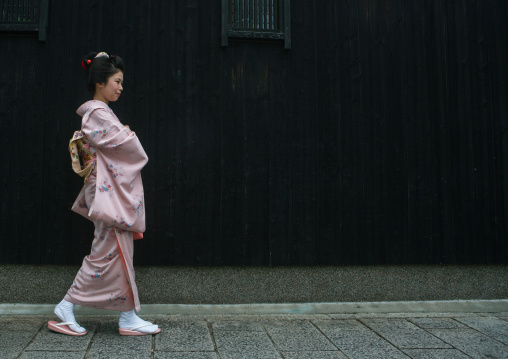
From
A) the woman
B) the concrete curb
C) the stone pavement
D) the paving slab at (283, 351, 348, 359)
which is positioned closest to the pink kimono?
the woman

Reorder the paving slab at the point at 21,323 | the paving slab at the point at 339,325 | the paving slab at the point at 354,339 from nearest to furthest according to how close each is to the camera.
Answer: the paving slab at the point at 354,339
the paving slab at the point at 21,323
the paving slab at the point at 339,325

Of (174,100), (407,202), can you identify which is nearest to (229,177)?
(174,100)

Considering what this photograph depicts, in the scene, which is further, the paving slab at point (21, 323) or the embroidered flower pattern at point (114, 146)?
the paving slab at point (21, 323)

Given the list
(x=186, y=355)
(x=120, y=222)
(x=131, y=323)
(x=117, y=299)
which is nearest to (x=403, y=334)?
(x=186, y=355)

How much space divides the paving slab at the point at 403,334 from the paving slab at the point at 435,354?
0.08m

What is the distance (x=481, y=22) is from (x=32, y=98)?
465 centimetres

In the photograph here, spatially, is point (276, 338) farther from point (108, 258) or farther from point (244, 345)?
point (108, 258)

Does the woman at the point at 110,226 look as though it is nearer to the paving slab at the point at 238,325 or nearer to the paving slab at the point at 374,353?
the paving slab at the point at 238,325

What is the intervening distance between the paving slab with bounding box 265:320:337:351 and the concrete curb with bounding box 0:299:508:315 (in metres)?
0.27

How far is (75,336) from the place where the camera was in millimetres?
2994

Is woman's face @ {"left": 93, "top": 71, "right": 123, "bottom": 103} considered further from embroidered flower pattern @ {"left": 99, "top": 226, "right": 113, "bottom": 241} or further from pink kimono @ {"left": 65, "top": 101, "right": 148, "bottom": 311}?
embroidered flower pattern @ {"left": 99, "top": 226, "right": 113, "bottom": 241}

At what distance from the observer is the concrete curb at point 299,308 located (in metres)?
3.52

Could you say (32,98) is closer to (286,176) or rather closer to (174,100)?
(174,100)

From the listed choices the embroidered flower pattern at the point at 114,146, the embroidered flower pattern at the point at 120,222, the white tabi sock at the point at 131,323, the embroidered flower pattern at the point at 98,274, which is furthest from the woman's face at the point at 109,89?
the white tabi sock at the point at 131,323
